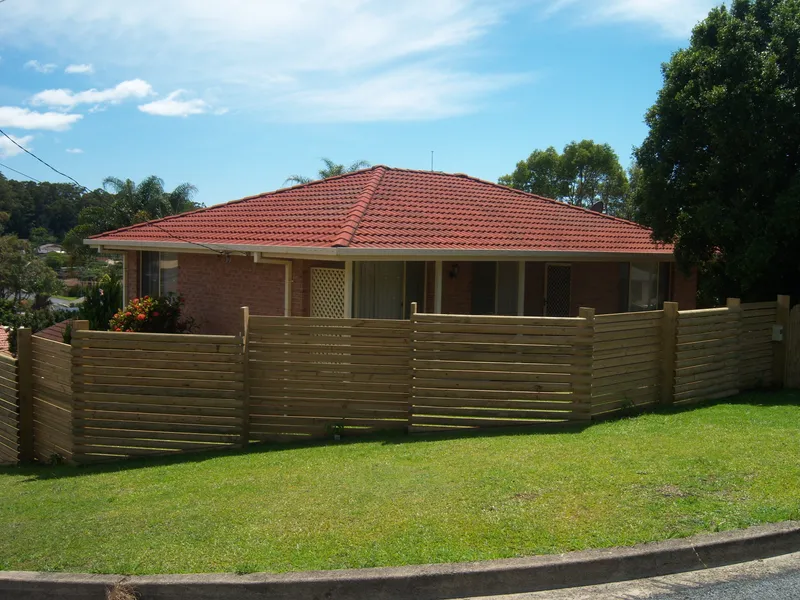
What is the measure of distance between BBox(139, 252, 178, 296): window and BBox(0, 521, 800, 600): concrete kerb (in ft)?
37.7

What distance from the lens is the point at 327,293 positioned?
13.6 meters

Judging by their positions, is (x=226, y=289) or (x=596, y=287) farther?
(x=596, y=287)

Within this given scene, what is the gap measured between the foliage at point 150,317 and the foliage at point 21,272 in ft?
146

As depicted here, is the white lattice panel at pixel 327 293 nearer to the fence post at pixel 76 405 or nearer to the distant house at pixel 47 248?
the fence post at pixel 76 405

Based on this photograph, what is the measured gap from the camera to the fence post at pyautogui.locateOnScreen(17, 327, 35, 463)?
9.80 meters

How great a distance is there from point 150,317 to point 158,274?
2.91 m

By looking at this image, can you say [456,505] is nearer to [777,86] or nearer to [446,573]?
[446,573]

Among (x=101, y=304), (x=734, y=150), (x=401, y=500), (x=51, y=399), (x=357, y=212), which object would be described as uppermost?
(x=734, y=150)

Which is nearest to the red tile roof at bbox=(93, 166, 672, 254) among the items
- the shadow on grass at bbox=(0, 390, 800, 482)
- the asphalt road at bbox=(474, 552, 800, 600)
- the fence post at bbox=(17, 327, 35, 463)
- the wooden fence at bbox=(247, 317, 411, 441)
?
the wooden fence at bbox=(247, 317, 411, 441)

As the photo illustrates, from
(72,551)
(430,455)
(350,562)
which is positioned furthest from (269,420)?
(350,562)

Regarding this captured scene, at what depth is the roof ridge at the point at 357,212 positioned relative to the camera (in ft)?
41.0

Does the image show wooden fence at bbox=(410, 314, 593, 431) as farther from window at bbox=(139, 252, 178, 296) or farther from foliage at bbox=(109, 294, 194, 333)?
window at bbox=(139, 252, 178, 296)

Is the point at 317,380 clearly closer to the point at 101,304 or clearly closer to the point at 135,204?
the point at 101,304

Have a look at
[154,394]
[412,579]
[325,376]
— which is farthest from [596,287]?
[412,579]
